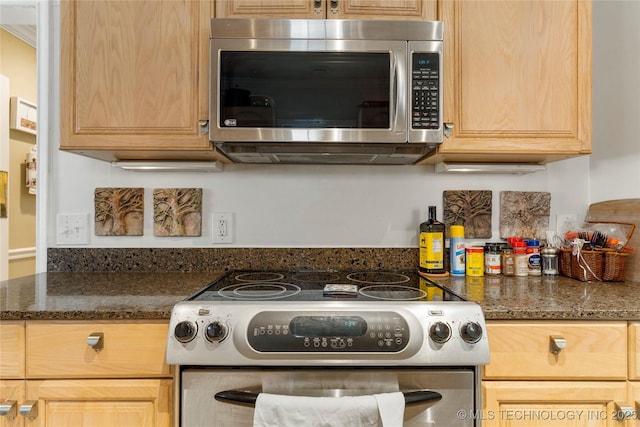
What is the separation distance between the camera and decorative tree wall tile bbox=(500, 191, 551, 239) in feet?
5.45

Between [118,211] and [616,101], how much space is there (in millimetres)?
2160

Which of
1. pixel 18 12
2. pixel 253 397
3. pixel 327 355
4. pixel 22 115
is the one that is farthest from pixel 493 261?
pixel 22 115

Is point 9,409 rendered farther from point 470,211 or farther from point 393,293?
point 470,211

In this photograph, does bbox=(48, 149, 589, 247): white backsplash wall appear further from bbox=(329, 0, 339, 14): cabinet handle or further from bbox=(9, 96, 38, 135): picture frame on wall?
bbox=(9, 96, 38, 135): picture frame on wall

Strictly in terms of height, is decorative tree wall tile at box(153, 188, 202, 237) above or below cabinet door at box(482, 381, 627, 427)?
above

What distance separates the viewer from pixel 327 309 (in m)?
1.00

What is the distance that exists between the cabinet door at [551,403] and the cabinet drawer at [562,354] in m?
0.03

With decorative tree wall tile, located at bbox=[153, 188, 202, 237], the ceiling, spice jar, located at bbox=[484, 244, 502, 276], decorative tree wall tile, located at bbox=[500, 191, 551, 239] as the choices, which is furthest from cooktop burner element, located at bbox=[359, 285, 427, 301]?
the ceiling

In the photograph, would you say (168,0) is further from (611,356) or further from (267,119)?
(611,356)

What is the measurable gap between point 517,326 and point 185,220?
51.1 inches

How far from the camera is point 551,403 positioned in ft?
3.40

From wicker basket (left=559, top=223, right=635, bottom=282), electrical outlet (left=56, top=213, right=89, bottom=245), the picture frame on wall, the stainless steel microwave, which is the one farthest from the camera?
the picture frame on wall

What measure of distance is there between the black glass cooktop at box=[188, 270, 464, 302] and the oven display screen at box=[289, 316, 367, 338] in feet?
0.38

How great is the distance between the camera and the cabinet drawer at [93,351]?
1.02 metres
